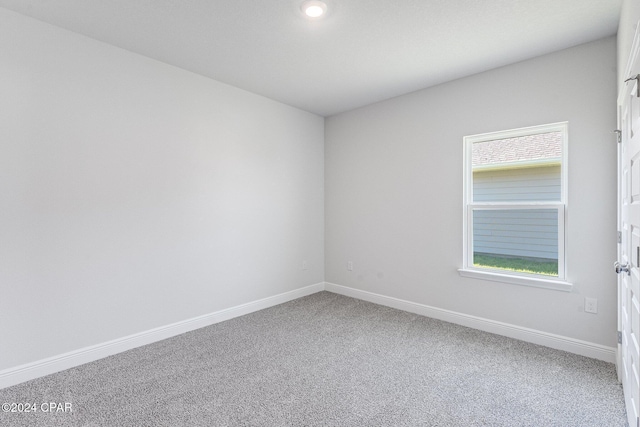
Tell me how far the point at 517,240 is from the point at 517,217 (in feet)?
0.73

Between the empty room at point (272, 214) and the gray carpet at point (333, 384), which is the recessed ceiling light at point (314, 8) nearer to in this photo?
the empty room at point (272, 214)

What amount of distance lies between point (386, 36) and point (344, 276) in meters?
3.01

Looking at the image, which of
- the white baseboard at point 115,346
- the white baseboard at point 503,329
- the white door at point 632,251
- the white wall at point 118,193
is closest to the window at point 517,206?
the white baseboard at point 503,329

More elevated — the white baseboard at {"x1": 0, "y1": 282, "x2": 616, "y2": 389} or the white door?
the white door

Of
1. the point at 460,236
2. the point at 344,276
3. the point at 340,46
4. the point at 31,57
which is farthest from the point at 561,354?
the point at 31,57

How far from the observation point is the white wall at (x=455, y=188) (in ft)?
8.27

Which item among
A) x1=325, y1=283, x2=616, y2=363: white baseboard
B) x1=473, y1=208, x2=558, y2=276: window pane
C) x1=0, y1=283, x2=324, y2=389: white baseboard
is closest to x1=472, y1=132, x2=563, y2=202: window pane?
x1=473, y1=208, x2=558, y2=276: window pane

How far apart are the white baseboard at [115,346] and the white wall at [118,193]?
59mm

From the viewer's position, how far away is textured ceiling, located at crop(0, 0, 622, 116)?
2.12m

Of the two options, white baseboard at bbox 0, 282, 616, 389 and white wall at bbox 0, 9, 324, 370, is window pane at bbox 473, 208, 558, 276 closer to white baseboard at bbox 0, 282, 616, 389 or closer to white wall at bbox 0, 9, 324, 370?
white baseboard at bbox 0, 282, 616, 389

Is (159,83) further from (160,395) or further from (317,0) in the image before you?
(160,395)

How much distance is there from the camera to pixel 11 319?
2.18 meters

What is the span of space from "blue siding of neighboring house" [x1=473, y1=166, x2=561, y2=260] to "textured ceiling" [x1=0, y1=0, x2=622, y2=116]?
41.8 inches

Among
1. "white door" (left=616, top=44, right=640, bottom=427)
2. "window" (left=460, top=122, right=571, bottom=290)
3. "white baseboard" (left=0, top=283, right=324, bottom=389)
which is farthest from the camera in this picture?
"window" (left=460, top=122, right=571, bottom=290)
